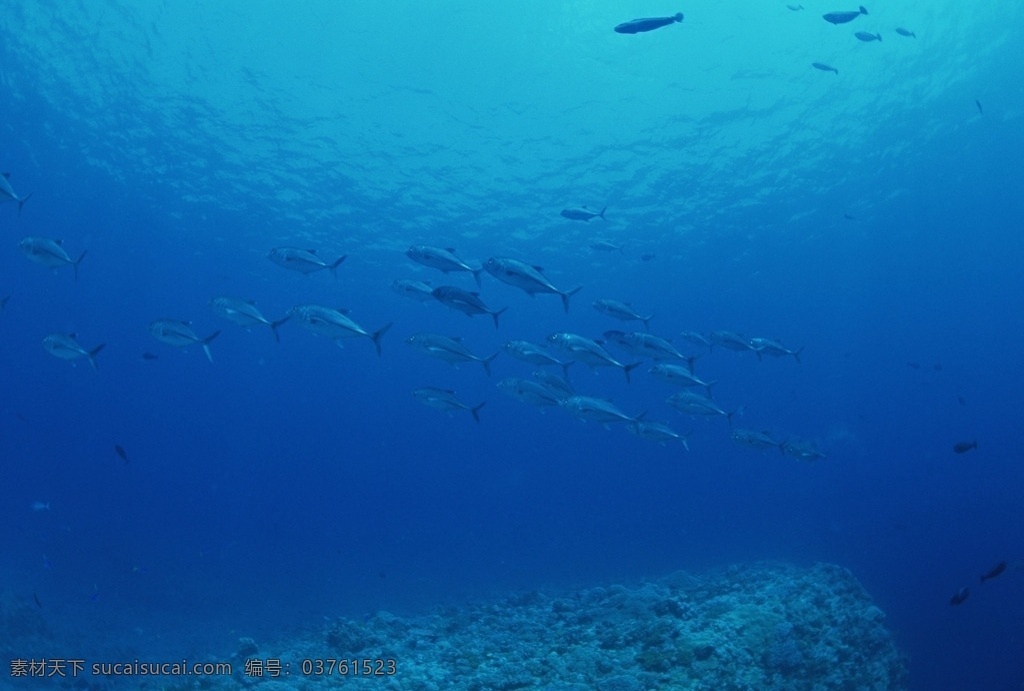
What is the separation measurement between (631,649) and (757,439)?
439 cm

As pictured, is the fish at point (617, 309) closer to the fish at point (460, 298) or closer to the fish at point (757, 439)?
the fish at point (460, 298)

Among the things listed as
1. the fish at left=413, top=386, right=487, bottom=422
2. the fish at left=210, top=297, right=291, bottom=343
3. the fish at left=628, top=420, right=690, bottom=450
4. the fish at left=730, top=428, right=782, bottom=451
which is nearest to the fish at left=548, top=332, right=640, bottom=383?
the fish at left=628, top=420, right=690, bottom=450

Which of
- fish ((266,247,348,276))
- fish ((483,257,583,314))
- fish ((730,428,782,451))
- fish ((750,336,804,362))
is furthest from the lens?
fish ((750,336,804,362))

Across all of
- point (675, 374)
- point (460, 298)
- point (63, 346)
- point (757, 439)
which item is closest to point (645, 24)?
point (460, 298)

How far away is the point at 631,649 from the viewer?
8.12m

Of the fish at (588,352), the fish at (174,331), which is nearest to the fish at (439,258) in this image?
the fish at (588,352)

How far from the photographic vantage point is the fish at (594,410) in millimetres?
8359

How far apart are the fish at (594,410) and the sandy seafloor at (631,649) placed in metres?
2.88

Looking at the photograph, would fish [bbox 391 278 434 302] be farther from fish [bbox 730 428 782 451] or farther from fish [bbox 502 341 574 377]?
fish [bbox 730 428 782 451]

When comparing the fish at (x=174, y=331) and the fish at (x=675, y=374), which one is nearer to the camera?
the fish at (x=174, y=331)

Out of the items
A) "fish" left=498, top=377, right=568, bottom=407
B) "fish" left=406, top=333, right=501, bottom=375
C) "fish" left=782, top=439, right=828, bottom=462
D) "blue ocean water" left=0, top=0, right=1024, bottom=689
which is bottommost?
"fish" left=782, top=439, right=828, bottom=462

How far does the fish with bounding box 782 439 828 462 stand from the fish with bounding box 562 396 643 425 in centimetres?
411

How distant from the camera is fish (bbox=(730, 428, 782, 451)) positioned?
10.7 metres

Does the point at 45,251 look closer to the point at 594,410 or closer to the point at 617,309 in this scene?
the point at 594,410
